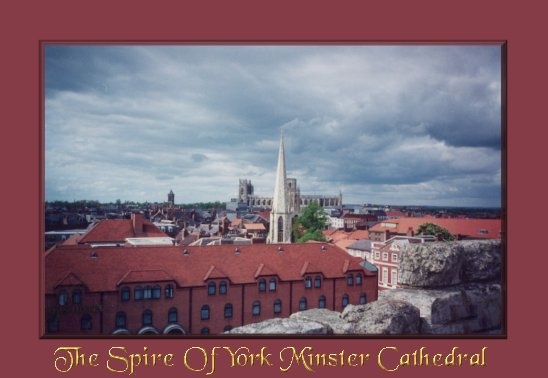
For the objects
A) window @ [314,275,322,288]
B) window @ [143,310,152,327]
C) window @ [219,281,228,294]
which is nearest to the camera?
window @ [143,310,152,327]

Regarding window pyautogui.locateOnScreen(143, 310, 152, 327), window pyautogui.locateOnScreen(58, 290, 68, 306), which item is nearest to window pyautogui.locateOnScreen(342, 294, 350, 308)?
window pyautogui.locateOnScreen(143, 310, 152, 327)

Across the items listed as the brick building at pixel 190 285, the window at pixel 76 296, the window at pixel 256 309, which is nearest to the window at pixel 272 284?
the brick building at pixel 190 285

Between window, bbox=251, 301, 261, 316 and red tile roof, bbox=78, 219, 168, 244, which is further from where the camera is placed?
window, bbox=251, 301, 261, 316

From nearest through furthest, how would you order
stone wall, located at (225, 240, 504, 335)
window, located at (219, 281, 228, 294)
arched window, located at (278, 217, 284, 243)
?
1. stone wall, located at (225, 240, 504, 335)
2. window, located at (219, 281, 228, 294)
3. arched window, located at (278, 217, 284, 243)

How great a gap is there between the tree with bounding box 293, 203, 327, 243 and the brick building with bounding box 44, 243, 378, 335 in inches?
16.8

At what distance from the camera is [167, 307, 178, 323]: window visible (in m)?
5.98

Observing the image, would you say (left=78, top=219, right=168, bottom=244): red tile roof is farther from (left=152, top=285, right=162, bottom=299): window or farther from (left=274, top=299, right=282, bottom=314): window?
(left=274, top=299, right=282, bottom=314): window

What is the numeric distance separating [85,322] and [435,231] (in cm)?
639

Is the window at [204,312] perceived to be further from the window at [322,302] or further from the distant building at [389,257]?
the distant building at [389,257]

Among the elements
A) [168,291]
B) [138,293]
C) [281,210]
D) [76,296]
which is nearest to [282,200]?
[281,210]

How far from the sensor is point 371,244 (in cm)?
757

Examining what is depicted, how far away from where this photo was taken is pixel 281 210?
6.81 metres

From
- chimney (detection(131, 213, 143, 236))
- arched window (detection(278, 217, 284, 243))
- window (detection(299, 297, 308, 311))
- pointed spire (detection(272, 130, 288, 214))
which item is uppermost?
pointed spire (detection(272, 130, 288, 214))
